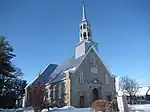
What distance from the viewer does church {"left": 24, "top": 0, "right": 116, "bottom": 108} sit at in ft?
121

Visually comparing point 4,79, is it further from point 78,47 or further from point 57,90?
point 78,47

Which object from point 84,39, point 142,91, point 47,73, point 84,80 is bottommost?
point 142,91

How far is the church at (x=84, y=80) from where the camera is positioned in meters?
36.8

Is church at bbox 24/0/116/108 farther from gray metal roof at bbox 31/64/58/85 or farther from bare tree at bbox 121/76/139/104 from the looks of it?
bare tree at bbox 121/76/139/104

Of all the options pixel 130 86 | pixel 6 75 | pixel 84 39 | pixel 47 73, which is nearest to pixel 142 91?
pixel 130 86

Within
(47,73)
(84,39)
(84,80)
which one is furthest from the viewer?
(47,73)

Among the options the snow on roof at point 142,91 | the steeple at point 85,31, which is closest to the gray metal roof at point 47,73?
the steeple at point 85,31

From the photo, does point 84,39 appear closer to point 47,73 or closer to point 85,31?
point 85,31

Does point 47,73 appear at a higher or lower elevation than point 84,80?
higher

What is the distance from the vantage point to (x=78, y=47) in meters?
42.5

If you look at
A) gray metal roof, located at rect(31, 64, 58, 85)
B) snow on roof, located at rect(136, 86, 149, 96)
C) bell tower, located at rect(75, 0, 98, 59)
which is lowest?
snow on roof, located at rect(136, 86, 149, 96)

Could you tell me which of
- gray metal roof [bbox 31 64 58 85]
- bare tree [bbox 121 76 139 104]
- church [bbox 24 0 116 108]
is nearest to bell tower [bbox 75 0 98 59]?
church [bbox 24 0 116 108]

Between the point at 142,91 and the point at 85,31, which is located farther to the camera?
the point at 142,91

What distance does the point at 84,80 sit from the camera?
3788 centimetres
